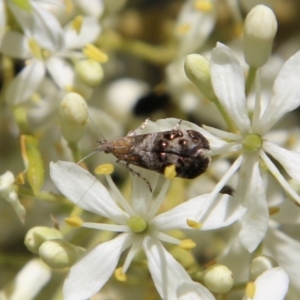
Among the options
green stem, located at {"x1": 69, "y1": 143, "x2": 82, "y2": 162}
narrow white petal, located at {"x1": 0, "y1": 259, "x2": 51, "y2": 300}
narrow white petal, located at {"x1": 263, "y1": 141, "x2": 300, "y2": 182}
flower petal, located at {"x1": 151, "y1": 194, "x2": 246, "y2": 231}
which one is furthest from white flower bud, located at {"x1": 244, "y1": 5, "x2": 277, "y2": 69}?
narrow white petal, located at {"x1": 0, "y1": 259, "x2": 51, "y2": 300}

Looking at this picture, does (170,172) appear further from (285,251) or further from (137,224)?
(285,251)

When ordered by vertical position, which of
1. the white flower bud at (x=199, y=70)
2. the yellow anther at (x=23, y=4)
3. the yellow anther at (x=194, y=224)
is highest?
the yellow anther at (x=23, y=4)

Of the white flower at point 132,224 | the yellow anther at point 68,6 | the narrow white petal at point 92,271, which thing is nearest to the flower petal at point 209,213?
the white flower at point 132,224

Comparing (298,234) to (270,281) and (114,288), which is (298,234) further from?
(114,288)

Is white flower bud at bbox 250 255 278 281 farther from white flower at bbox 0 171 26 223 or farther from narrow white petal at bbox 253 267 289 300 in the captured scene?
white flower at bbox 0 171 26 223

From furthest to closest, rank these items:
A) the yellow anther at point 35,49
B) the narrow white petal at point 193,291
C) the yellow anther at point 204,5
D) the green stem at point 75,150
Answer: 1. the yellow anther at point 204,5
2. the yellow anther at point 35,49
3. the green stem at point 75,150
4. the narrow white petal at point 193,291

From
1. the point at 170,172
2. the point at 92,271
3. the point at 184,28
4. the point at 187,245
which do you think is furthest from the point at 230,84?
the point at 184,28

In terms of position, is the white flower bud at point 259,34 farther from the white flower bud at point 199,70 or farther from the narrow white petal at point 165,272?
the narrow white petal at point 165,272
